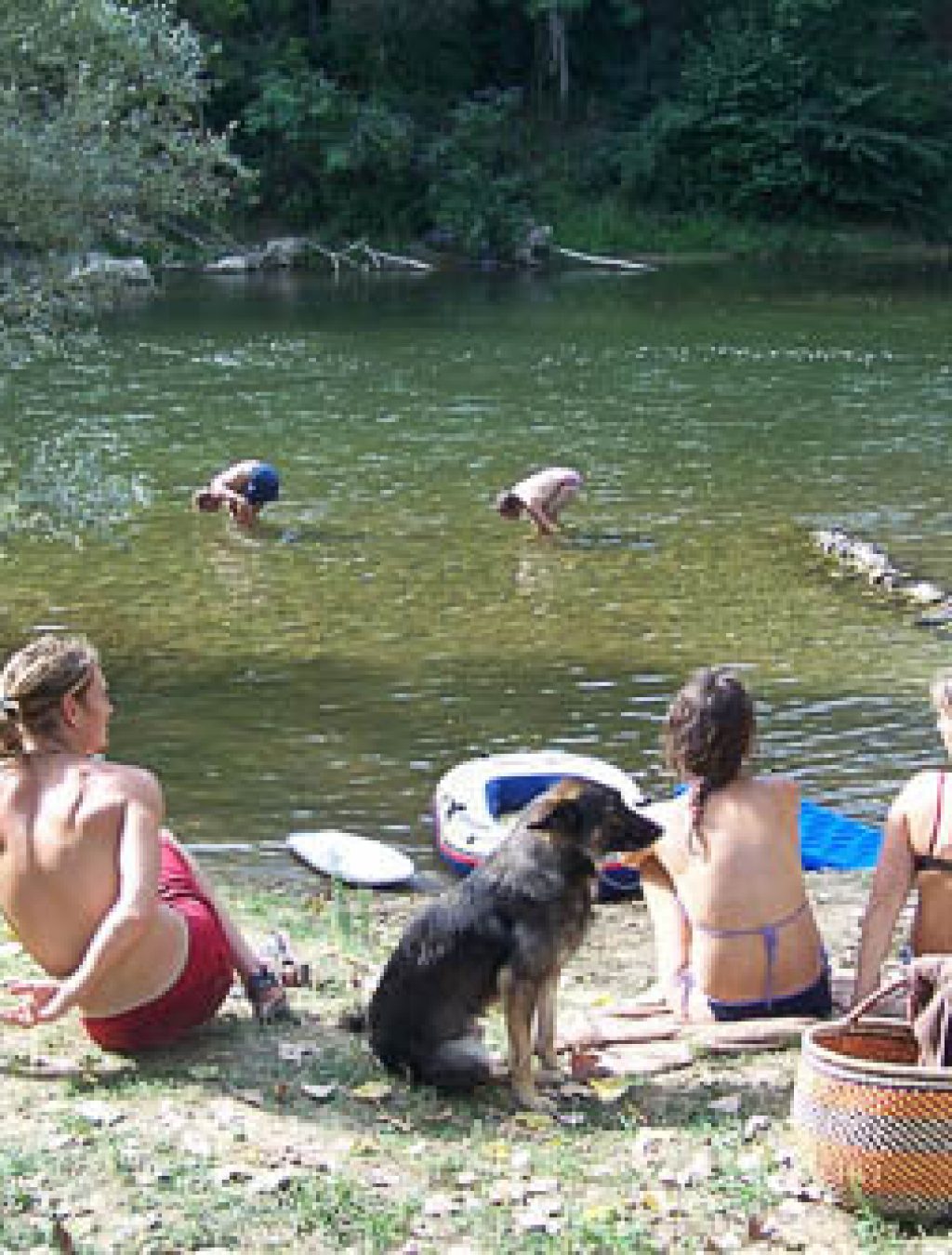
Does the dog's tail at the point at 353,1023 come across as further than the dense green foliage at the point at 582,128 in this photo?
No

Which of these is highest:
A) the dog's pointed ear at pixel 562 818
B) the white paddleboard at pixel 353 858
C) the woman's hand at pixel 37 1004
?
the dog's pointed ear at pixel 562 818

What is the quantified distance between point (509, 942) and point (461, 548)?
11.4 meters

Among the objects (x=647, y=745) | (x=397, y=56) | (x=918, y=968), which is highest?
(x=397, y=56)

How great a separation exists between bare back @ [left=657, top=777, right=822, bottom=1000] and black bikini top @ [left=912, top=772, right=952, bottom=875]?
444mm

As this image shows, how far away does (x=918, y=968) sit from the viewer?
201 inches

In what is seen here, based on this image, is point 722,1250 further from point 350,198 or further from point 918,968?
point 350,198

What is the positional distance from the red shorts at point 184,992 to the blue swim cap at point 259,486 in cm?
1192

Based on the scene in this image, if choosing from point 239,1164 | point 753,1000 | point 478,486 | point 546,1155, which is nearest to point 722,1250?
point 546,1155

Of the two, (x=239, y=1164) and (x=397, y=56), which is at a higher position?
(x=397, y=56)

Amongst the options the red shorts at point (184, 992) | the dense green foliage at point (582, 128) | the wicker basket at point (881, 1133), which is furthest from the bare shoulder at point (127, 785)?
the dense green foliage at point (582, 128)

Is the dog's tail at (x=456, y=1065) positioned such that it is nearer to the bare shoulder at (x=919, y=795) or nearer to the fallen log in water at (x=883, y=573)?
the bare shoulder at (x=919, y=795)

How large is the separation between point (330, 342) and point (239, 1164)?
85.6 ft

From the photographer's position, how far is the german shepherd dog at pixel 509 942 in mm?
5590

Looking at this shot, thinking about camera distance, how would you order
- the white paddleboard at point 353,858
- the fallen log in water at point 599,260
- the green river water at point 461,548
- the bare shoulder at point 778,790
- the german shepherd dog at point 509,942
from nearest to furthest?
the german shepherd dog at point 509,942 < the bare shoulder at point 778,790 < the white paddleboard at point 353,858 < the green river water at point 461,548 < the fallen log in water at point 599,260
